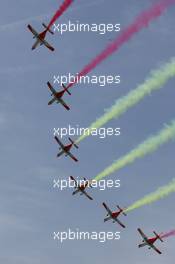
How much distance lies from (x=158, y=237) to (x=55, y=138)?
858 inches

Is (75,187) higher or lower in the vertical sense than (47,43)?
lower

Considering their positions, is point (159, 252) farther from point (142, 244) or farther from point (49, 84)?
point (49, 84)

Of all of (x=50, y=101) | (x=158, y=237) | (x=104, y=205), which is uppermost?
→ (x=50, y=101)

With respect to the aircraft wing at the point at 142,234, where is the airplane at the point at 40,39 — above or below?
above

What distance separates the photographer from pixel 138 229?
452 ft

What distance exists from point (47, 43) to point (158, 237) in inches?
1292

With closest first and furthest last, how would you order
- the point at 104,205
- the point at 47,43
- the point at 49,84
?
the point at 47,43
the point at 49,84
the point at 104,205

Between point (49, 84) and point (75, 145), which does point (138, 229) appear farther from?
point (49, 84)

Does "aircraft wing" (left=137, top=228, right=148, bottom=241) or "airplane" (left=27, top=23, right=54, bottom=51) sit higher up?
"airplane" (left=27, top=23, right=54, bottom=51)

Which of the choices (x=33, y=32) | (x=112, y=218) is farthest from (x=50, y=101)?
(x=112, y=218)

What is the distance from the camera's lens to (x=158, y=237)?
425 feet

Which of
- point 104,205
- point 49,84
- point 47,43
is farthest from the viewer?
point 104,205

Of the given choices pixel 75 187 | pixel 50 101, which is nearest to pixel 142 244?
pixel 75 187

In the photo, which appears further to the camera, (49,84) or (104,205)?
(104,205)
